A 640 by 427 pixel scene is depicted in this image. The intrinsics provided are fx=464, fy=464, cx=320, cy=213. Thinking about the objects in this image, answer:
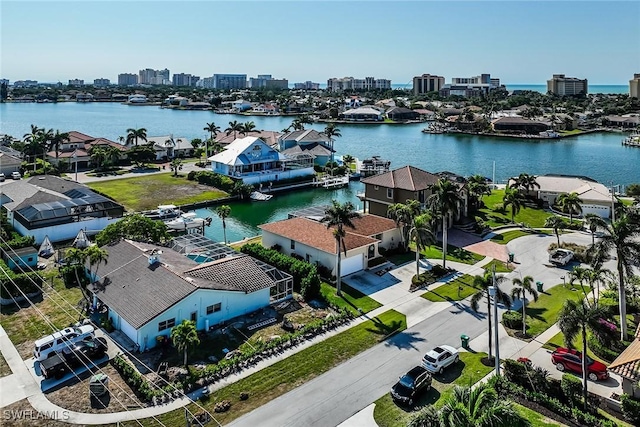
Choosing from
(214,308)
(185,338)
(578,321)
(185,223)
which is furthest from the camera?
(185,223)

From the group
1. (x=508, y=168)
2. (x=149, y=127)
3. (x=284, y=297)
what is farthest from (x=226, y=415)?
(x=149, y=127)

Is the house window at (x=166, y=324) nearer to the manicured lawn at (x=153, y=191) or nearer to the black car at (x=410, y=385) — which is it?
the black car at (x=410, y=385)

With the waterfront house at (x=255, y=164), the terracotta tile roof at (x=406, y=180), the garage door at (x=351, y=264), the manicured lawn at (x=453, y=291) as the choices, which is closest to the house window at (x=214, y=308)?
the garage door at (x=351, y=264)

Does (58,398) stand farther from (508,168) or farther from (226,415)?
(508,168)

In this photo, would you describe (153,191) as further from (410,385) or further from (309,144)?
(410,385)

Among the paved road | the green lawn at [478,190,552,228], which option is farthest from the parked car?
the green lawn at [478,190,552,228]

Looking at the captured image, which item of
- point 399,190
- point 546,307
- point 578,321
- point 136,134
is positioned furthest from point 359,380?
point 136,134

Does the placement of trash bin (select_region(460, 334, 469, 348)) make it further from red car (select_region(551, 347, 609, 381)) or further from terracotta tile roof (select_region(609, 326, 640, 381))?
terracotta tile roof (select_region(609, 326, 640, 381))
